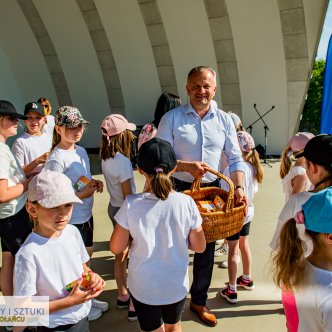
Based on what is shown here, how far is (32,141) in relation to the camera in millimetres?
3762

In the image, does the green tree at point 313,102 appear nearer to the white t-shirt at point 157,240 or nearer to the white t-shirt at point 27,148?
the white t-shirt at point 27,148

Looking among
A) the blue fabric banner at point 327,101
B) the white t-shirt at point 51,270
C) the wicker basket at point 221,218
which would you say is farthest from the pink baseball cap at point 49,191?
the blue fabric banner at point 327,101

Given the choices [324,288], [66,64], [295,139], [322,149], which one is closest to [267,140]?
[66,64]

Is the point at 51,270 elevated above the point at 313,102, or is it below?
above

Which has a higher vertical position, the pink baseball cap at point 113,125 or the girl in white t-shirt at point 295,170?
the pink baseball cap at point 113,125

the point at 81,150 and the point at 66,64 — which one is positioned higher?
the point at 66,64

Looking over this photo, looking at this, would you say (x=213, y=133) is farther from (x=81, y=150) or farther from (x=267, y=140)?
(x=267, y=140)

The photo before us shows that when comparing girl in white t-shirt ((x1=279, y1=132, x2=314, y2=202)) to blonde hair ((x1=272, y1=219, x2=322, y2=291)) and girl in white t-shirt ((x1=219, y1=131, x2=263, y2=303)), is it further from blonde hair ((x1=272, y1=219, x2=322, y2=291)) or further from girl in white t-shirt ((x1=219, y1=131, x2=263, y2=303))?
blonde hair ((x1=272, y1=219, x2=322, y2=291))

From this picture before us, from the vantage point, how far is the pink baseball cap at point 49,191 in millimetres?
1784

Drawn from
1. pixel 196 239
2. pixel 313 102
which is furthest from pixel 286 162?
pixel 313 102

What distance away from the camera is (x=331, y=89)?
15.7 feet

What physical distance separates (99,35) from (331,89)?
343 inches

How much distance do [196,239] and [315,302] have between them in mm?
842

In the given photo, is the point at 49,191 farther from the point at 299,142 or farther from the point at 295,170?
the point at 299,142
